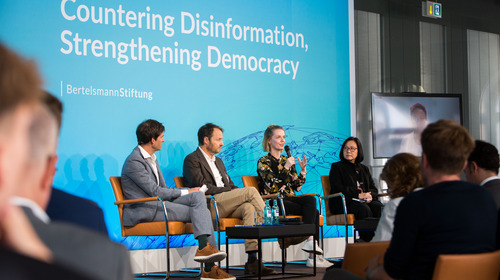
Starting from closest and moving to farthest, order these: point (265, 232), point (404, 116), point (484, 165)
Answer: point (484, 165)
point (265, 232)
point (404, 116)

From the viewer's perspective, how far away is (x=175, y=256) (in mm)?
6098

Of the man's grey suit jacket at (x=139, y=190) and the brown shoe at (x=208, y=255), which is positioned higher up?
the man's grey suit jacket at (x=139, y=190)

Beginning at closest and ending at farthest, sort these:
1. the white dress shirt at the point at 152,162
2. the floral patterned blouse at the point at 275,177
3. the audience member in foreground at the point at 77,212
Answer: the audience member in foreground at the point at 77,212
the white dress shirt at the point at 152,162
the floral patterned blouse at the point at 275,177

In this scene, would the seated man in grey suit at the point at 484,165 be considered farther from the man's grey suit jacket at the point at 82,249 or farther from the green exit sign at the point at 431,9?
the green exit sign at the point at 431,9

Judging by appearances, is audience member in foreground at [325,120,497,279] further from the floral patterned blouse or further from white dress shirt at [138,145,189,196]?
the floral patterned blouse

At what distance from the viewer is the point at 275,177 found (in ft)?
20.3

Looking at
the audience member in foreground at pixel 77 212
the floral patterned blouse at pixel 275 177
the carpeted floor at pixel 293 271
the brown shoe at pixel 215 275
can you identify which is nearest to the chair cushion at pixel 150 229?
the brown shoe at pixel 215 275

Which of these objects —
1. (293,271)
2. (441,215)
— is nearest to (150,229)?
(293,271)

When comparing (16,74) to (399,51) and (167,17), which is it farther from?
(399,51)

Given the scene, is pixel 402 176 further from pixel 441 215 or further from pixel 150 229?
pixel 150 229

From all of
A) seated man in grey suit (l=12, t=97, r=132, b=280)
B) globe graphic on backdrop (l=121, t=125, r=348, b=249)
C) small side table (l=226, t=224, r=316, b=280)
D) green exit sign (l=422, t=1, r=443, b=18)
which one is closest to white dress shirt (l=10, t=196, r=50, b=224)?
seated man in grey suit (l=12, t=97, r=132, b=280)

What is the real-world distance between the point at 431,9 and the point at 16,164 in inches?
321

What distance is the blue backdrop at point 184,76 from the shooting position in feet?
17.9

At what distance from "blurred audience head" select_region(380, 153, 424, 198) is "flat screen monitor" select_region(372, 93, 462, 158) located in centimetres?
448
